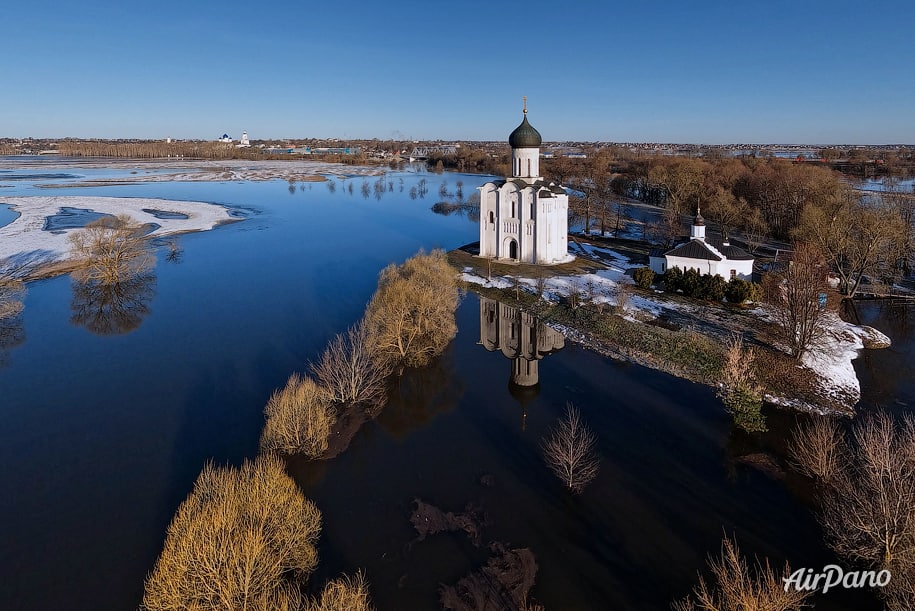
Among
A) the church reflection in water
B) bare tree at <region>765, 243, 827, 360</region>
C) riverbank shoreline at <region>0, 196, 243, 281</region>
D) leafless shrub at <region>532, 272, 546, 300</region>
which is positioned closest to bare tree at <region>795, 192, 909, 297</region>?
bare tree at <region>765, 243, 827, 360</region>

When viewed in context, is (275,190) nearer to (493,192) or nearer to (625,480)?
(493,192)

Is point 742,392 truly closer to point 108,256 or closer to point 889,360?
point 889,360

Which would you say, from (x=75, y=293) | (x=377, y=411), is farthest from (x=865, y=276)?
(x=75, y=293)

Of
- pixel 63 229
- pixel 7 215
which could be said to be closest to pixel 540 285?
pixel 63 229

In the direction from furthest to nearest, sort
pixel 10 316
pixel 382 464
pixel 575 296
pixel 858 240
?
pixel 858 240 < pixel 575 296 < pixel 10 316 < pixel 382 464

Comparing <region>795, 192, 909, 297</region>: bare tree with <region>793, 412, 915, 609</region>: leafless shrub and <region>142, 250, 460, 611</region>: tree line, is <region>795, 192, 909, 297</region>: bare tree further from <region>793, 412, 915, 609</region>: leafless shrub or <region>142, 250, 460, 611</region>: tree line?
<region>142, 250, 460, 611</region>: tree line

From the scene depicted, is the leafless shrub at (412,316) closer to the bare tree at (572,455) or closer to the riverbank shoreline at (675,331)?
Result: the riverbank shoreline at (675,331)
